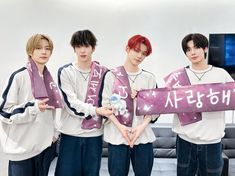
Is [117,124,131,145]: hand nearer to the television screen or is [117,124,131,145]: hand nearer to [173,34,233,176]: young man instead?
[173,34,233,176]: young man

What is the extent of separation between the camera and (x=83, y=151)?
213 centimetres

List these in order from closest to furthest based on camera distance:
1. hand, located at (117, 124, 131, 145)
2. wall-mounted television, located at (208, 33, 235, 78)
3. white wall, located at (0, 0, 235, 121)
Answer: hand, located at (117, 124, 131, 145)
wall-mounted television, located at (208, 33, 235, 78)
white wall, located at (0, 0, 235, 121)

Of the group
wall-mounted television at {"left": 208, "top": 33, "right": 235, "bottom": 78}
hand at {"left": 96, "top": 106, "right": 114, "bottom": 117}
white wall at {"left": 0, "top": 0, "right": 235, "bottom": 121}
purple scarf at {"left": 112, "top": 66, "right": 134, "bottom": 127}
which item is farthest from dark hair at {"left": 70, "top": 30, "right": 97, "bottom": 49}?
wall-mounted television at {"left": 208, "top": 33, "right": 235, "bottom": 78}

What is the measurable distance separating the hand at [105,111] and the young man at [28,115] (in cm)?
31

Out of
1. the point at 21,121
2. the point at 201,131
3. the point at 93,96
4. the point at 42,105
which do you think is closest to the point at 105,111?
the point at 93,96

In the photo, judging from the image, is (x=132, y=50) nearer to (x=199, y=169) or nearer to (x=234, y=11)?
(x=199, y=169)

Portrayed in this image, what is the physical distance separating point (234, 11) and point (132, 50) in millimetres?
2143

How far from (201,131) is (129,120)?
0.49 m

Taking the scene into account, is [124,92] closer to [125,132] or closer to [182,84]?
[125,132]

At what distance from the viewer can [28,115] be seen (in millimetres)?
1860

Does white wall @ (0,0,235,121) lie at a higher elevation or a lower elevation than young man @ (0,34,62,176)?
higher

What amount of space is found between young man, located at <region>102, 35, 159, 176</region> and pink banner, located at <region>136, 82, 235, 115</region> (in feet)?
0.21

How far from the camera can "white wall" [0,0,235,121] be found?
11.5ft

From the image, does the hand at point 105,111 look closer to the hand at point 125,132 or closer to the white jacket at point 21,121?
the hand at point 125,132
